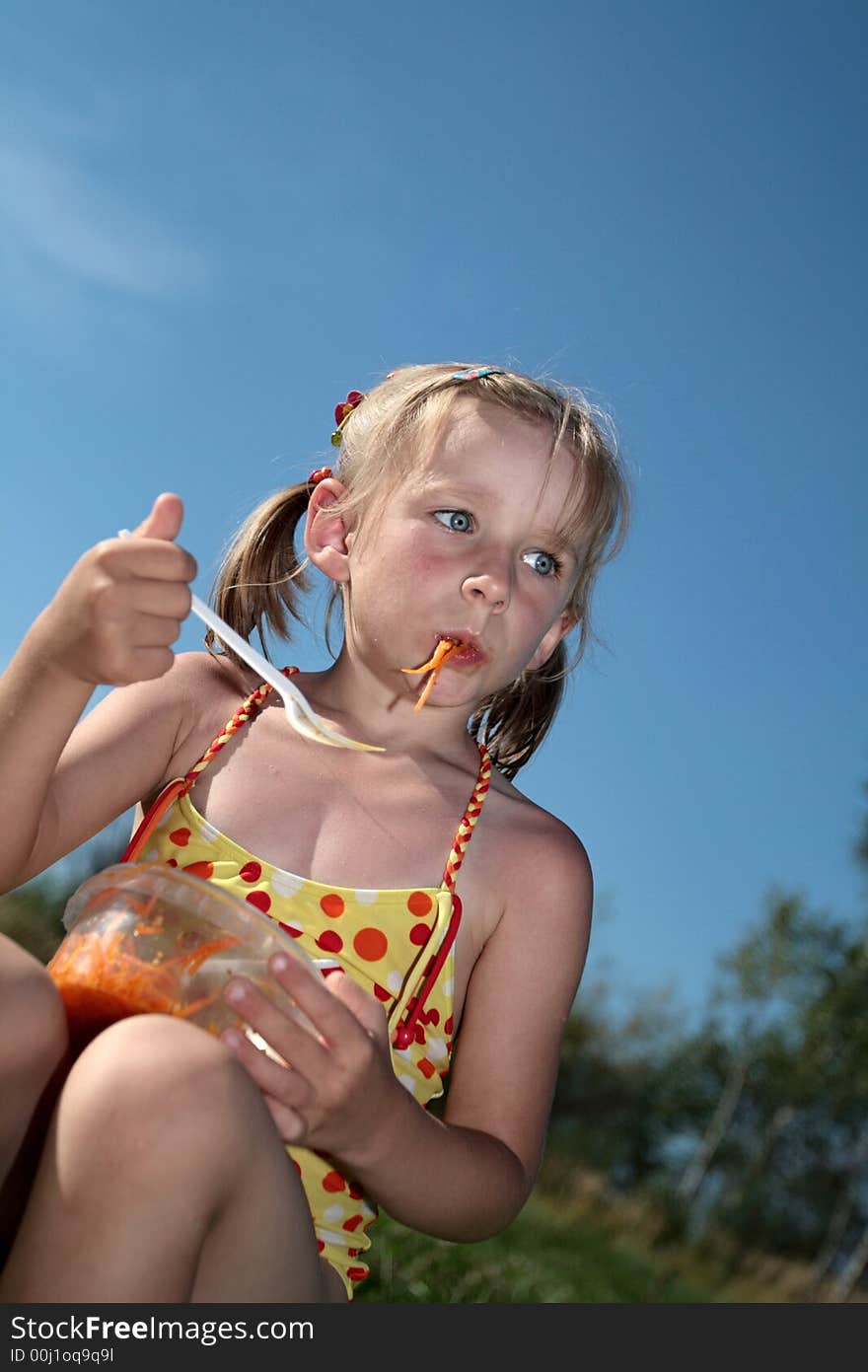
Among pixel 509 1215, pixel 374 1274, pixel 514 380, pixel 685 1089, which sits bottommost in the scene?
pixel 685 1089

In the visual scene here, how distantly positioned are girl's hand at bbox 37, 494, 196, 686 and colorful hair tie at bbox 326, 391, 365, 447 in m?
0.97

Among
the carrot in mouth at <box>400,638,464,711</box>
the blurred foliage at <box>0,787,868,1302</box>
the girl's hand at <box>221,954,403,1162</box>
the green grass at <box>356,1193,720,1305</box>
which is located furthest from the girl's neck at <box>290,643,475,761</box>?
the blurred foliage at <box>0,787,868,1302</box>

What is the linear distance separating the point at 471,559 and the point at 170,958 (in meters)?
0.83

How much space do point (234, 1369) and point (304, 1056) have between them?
10.4 inches

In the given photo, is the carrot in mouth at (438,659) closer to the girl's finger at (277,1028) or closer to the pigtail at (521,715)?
the pigtail at (521,715)

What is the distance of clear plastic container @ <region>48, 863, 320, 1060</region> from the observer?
4.07 ft

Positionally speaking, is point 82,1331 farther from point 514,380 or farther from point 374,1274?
point 374,1274

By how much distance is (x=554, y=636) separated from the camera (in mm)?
2312

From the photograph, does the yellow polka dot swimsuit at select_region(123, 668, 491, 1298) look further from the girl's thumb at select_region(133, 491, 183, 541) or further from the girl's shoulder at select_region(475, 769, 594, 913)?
the girl's thumb at select_region(133, 491, 183, 541)

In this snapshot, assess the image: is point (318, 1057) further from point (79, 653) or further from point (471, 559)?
point (471, 559)

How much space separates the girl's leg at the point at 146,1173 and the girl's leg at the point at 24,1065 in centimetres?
7

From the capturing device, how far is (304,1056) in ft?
4.13

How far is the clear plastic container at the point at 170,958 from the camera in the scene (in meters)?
1.24

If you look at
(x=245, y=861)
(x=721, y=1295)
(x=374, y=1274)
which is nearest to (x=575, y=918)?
(x=245, y=861)
